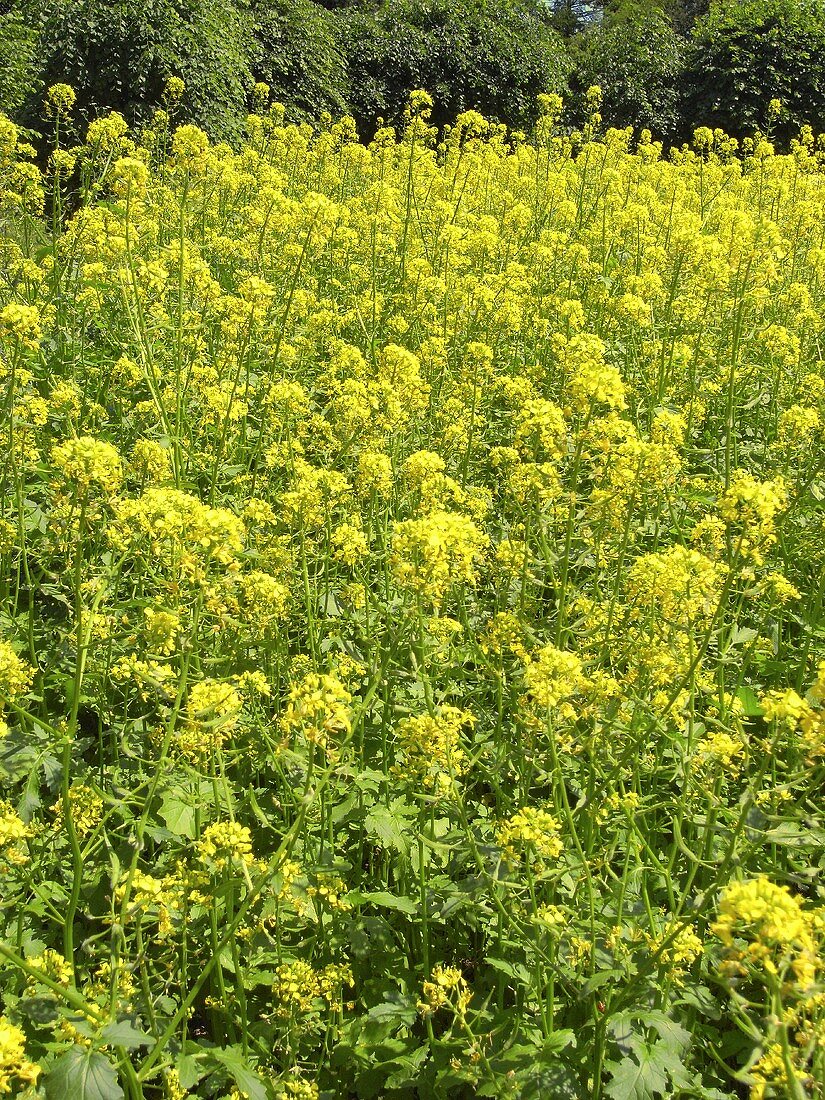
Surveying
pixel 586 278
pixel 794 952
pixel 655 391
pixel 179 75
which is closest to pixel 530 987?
pixel 794 952

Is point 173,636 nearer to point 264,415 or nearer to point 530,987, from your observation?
point 530,987

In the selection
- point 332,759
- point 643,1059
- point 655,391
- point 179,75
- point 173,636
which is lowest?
point 643,1059

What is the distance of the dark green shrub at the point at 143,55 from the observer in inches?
438

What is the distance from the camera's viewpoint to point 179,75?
11.2 metres

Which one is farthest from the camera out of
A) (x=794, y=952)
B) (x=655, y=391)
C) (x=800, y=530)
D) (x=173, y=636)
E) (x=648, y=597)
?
(x=655, y=391)

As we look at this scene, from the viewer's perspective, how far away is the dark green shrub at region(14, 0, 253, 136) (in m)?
11.1

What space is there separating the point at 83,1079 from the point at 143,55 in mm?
12049

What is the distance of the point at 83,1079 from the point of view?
186 centimetres

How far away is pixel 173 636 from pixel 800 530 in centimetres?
342

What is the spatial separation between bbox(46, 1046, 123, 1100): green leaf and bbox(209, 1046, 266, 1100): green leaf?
14.4 inches

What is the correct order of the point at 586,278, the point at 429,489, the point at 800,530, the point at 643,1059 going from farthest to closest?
1. the point at 586,278
2. the point at 800,530
3. the point at 429,489
4. the point at 643,1059

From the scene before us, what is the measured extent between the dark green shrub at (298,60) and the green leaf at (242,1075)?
15.1 meters

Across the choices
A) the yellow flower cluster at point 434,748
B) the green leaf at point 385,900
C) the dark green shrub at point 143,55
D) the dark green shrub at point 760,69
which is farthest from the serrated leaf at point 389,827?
the dark green shrub at point 760,69

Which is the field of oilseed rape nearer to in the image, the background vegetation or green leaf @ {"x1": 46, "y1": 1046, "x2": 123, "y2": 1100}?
green leaf @ {"x1": 46, "y1": 1046, "x2": 123, "y2": 1100}
